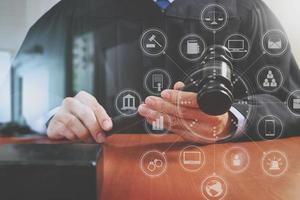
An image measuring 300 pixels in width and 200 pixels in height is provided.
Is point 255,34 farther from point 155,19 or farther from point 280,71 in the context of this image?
point 155,19

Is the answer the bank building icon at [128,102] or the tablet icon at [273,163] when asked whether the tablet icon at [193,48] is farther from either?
the tablet icon at [273,163]

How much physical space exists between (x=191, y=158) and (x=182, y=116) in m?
0.12

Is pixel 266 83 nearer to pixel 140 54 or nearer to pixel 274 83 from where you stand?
pixel 274 83

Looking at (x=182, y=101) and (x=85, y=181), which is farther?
(x=182, y=101)

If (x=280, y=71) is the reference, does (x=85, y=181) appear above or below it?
below

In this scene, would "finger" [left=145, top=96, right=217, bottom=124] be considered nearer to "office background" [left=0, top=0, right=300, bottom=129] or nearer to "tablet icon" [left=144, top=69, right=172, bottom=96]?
"tablet icon" [left=144, top=69, right=172, bottom=96]

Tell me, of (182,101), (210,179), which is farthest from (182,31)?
(210,179)

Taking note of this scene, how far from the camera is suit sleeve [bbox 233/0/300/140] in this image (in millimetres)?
1060

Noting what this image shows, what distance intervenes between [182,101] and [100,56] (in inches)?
10.2

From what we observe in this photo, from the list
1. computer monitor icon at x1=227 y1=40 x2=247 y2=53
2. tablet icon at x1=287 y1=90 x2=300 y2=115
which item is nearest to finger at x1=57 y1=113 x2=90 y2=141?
computer monitor icon at x1=227 y1=40 x2=247 y2=53

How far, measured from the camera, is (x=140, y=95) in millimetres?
1052

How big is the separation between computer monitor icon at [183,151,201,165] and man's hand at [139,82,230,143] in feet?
0.12

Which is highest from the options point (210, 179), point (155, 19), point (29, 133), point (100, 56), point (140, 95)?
point (155, 19)

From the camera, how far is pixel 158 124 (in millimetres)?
1054
